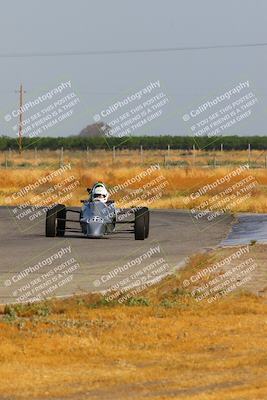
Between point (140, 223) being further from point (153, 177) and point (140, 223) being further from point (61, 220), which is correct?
point (153, 177)

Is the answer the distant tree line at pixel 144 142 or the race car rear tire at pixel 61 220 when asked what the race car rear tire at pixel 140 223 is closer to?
the race car rear tire at pixel 61 220

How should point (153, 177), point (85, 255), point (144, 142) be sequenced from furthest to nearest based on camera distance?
A: point (144, 142)
point (153, 177)
point (85, 255)

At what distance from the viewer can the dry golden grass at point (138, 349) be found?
11.0 metres

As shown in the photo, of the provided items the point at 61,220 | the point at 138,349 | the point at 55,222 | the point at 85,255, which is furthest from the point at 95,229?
the point at 138,349

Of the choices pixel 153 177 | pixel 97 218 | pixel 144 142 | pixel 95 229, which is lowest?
pixel 95 229

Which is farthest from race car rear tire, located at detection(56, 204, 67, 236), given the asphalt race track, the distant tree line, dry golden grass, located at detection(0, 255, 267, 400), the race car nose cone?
the distant tree line

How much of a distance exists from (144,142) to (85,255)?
115m

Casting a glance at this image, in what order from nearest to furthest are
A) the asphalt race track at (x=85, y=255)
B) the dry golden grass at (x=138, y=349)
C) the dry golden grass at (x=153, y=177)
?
1. the dry golden grass at (x=138, y=349)
2. the asphalt race track at (x=85, y=255)
3. the dry golden grass at (x=153, y=177)

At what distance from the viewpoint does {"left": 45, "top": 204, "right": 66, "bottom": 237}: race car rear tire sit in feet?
101

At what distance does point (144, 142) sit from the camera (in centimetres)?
14100

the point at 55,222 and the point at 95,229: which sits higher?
the point at 55,222

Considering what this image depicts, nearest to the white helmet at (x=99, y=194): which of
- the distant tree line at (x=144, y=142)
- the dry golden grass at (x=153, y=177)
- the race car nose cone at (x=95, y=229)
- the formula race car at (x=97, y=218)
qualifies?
the formula race car at (x=97, y=218)

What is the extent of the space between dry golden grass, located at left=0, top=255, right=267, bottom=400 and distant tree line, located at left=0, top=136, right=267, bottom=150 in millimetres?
117680

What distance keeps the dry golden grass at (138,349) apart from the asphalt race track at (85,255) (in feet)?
8.48
